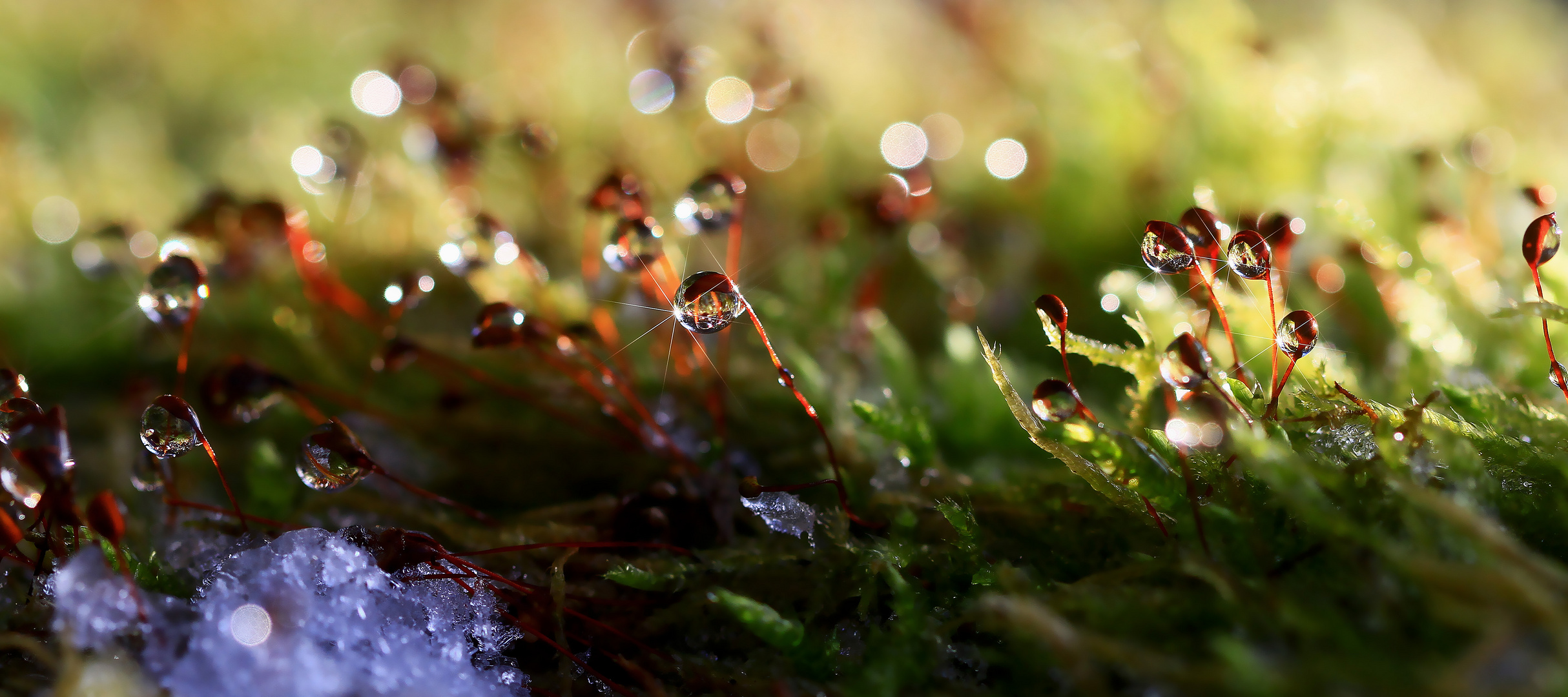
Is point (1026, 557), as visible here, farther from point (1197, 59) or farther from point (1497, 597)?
point (1197, 59)

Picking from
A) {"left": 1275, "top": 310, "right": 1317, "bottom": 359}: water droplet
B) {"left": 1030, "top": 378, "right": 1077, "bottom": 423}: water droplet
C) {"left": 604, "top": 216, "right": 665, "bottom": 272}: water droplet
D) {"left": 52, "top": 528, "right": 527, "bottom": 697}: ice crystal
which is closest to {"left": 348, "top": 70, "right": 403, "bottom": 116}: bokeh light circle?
{"left": 604, "top": 216, "right": 665, "bottom": 272}: water droplet

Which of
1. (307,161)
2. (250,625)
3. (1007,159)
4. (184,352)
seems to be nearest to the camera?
(250,625)

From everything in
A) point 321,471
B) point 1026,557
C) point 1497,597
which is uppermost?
point 1497,597

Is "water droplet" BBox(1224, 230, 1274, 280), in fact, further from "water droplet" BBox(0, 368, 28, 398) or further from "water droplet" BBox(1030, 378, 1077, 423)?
"water droplet" BBox(0, 368, 28, 398)

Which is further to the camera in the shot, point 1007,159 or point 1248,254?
point 1007,159

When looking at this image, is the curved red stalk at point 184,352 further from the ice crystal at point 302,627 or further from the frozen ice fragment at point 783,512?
the frozen ice fragment at point 783,512

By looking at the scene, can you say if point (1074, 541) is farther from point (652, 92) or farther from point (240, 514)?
point (652, 92)

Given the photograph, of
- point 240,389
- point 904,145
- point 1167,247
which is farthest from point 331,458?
point 904,145

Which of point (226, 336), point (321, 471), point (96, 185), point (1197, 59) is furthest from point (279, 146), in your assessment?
point (1197, 59)
